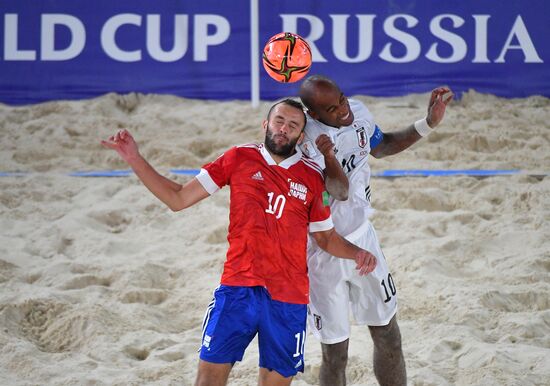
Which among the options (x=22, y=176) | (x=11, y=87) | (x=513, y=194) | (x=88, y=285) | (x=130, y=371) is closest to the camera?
(x=130, y=371)

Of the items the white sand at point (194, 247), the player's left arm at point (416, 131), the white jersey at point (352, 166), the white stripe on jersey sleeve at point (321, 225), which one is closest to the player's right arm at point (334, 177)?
the white stripe on jersey sleeve at point (321, 225)

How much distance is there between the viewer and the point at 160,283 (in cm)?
582

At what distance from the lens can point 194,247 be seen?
20.6 ft

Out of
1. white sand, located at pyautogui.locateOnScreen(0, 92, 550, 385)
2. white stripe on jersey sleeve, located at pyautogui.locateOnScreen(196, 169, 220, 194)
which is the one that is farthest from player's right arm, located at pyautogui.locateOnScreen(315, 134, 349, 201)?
white sand, located at pyautogui.locateOnScreen(0, 92, 550, 385)

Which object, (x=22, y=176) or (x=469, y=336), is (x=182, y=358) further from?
(x=22, y=176)

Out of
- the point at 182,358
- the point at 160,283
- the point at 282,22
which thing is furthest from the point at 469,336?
the point at 282,22

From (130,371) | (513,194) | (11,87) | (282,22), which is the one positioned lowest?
(130,371)

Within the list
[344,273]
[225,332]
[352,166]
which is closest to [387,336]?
[344,273]

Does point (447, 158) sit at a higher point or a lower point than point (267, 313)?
higher

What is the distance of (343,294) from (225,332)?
71cm

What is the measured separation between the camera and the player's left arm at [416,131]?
4418mm

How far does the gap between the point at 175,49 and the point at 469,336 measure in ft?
15.4

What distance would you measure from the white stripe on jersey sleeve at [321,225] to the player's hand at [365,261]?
17 centimetres

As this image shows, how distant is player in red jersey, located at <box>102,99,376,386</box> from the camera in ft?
12.0
